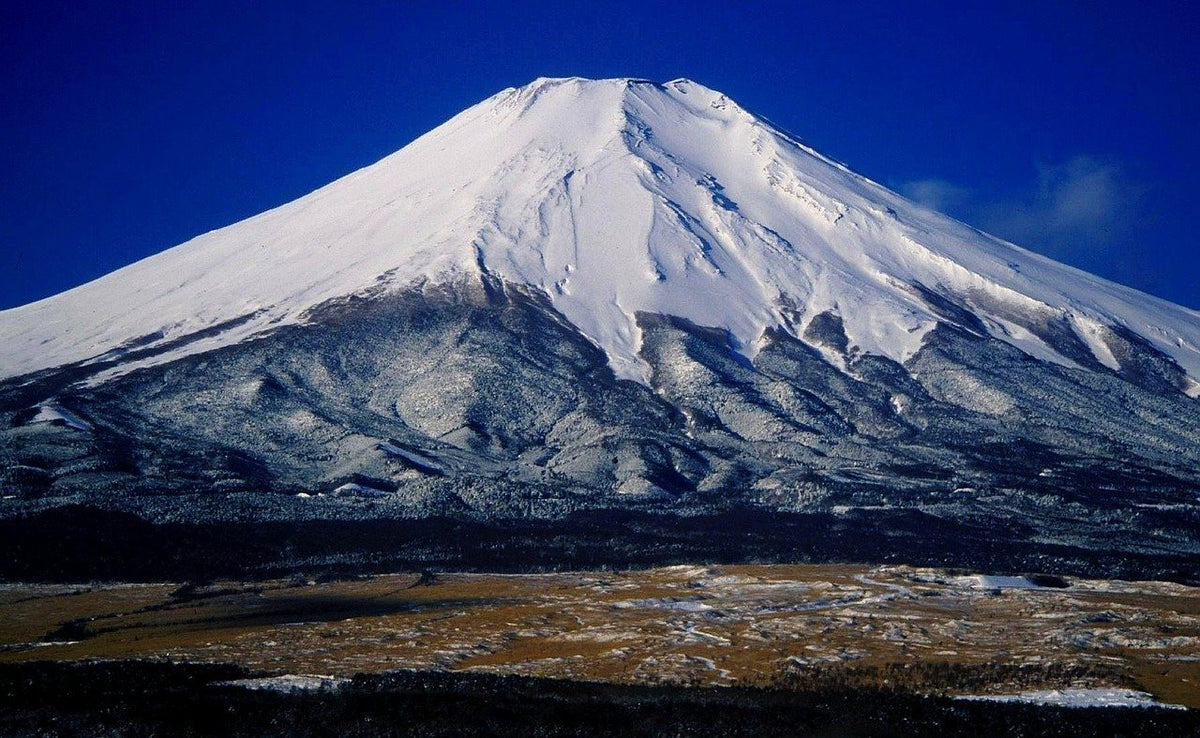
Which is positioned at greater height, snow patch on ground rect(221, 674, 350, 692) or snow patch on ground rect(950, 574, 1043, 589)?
snow patch on ground rect(221, 674, 350, 692)

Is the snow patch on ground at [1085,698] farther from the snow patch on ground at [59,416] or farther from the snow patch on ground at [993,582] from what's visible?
the snow patch on ground at [59,416]

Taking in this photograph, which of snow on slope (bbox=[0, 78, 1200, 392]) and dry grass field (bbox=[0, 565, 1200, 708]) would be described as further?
snow on slope (bbox=[0, 78, 1200, 392])

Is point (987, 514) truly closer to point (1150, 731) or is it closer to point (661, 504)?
point (661, 504)

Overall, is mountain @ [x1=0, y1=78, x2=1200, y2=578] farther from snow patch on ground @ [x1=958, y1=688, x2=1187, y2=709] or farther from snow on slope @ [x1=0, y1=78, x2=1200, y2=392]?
snow patch on ground @ [x1=958, y1=688, x2=1187, y2=709]

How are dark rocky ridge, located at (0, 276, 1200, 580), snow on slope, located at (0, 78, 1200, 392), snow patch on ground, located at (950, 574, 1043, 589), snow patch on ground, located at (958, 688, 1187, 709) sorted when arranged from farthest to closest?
snow on slope, located at (0, 78, 1200, 392)
dark rocky ridge, located at (0, 276, 1200, 580)
snow patch on ground, located at (950, 574, 1043, 589)
snow patch on ground, located at (958, 688, 1187, 709)

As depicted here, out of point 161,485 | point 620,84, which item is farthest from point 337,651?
point 620,84

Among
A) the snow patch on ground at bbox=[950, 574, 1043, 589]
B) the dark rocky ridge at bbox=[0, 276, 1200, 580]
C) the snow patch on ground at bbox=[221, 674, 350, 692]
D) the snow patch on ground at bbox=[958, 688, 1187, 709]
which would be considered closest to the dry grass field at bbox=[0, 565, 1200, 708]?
the snow patch on ground at bbox=[950, 574, 1043, 589]

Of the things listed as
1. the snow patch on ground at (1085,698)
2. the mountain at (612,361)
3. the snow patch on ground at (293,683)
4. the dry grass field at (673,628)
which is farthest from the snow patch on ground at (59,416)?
the snow patch on ground at (1085,698)

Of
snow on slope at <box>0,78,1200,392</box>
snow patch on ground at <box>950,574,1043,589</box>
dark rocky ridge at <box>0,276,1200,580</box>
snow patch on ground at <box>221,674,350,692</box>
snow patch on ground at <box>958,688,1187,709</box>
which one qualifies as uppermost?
snow on slope at <box>0,78,1200,392</box>
